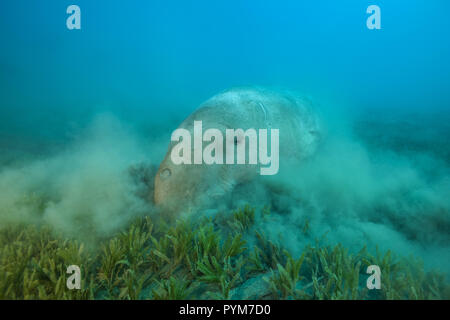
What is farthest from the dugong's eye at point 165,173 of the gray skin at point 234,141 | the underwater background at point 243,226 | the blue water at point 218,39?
the blue water at point 218,39

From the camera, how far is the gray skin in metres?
3.02

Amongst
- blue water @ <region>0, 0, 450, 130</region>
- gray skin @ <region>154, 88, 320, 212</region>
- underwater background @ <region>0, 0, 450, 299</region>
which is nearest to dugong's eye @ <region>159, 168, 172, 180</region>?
gray skin @ <region>154, 88, 320, 212</region>

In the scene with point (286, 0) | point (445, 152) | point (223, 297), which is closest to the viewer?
point (223, 297)

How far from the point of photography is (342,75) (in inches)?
2377

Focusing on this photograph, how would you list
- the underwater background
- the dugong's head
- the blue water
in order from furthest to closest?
the blue water → the dugong's head → the underwater background

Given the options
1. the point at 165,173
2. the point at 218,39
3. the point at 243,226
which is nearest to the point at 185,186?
the point at 165,173

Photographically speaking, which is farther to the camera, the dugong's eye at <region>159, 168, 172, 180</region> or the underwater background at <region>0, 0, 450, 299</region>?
the dugong's eye at <region>159, 168, 172, 180</region>

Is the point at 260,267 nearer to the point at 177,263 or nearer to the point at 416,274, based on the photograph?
the point at 177,263

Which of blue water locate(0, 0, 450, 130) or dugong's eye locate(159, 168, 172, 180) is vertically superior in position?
blue water locate(0, 0, 450, 130)

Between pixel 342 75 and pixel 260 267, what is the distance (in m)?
70.2

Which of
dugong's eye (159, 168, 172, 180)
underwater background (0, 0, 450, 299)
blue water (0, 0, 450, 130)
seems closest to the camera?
underwater background (0, 0, 450, 299)

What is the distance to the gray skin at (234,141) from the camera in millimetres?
3023

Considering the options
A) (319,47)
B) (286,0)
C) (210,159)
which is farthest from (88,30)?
(210,159)

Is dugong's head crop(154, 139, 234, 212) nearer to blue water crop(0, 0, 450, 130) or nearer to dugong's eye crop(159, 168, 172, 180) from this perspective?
dugong's eye crop(159, 168, 172, 180)
